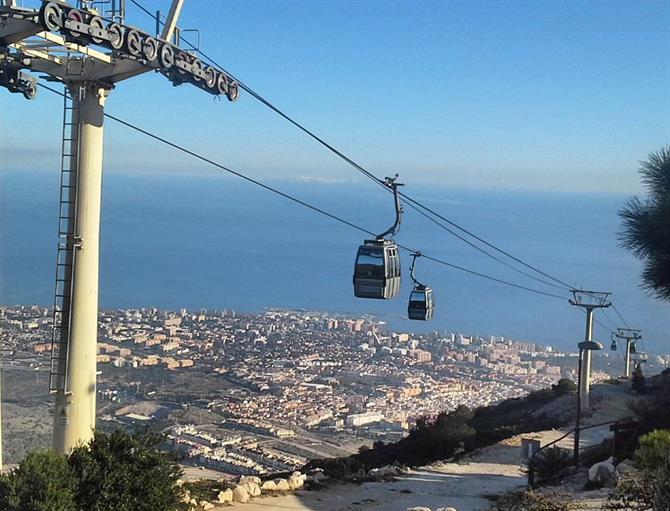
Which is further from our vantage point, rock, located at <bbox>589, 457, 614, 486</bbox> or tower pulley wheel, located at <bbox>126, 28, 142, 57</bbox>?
rock, located at <bbox>589, 457, 614, 486</bbox>

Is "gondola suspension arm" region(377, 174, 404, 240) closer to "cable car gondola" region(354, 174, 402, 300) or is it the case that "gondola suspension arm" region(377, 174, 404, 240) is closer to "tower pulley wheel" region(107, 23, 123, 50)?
"cable car gondola" region(354, 174, 402, 300)

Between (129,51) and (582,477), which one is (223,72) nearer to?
(129,51)

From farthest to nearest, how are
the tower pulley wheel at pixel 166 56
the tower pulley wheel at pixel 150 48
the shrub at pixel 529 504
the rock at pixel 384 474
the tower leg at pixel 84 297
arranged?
the rock at pixel 384 474 < the shrub at pixel 529 504 < the tower pulley wheel at pixel 166 56 < the tower leg at pixel 84 297 < the tower pulley wheel at pixel 150 48

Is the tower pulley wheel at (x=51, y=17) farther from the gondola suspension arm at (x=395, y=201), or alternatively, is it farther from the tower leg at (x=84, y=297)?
the gondola suspension arm at (x=395, y=201)

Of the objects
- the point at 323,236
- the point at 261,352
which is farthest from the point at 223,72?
the point at 323,236

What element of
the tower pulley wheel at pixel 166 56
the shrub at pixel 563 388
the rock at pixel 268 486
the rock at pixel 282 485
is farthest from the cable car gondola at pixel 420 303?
the shrub at pixel 563 388

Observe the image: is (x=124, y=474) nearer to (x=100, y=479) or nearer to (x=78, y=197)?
(x=100, y=479)

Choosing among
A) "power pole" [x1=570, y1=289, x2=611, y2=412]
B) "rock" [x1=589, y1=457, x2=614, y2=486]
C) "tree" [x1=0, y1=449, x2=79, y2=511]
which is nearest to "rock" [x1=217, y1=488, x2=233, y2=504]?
"tree" [x1=0, y1=449, x2=79, y2=511]
